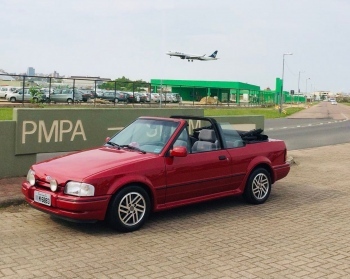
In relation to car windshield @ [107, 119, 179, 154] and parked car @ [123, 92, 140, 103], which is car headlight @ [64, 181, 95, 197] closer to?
car windshield @ [107, 119, 179, 154]

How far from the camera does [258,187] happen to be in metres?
8.01

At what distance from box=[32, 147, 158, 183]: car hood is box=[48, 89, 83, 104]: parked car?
30.4m

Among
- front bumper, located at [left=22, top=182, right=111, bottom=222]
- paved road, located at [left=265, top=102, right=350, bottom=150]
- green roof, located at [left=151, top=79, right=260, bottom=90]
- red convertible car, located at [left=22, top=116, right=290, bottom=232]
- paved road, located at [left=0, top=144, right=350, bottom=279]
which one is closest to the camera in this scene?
paved road, located at [left=0, top=144, right=350, bottom=279]

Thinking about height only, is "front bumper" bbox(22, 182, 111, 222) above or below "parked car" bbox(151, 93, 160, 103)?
below

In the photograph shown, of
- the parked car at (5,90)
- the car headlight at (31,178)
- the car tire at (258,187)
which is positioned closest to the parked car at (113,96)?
the parked car at (5,90)

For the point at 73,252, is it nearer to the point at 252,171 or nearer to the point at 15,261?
the point at 15,261

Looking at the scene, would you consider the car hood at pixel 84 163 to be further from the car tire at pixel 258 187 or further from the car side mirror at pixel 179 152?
the car tire at pixel 258 187

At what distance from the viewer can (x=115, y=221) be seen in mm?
5996

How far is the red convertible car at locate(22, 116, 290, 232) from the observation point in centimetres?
587

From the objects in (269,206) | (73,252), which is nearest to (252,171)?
(269,206)

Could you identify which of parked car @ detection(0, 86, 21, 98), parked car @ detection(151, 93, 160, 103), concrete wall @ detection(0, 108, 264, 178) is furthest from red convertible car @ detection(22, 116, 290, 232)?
parked car @ detection(151, 93, 160, 103)

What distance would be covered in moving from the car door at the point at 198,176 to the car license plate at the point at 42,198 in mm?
1551

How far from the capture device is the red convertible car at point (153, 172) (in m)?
5.87

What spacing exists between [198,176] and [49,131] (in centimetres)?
351
